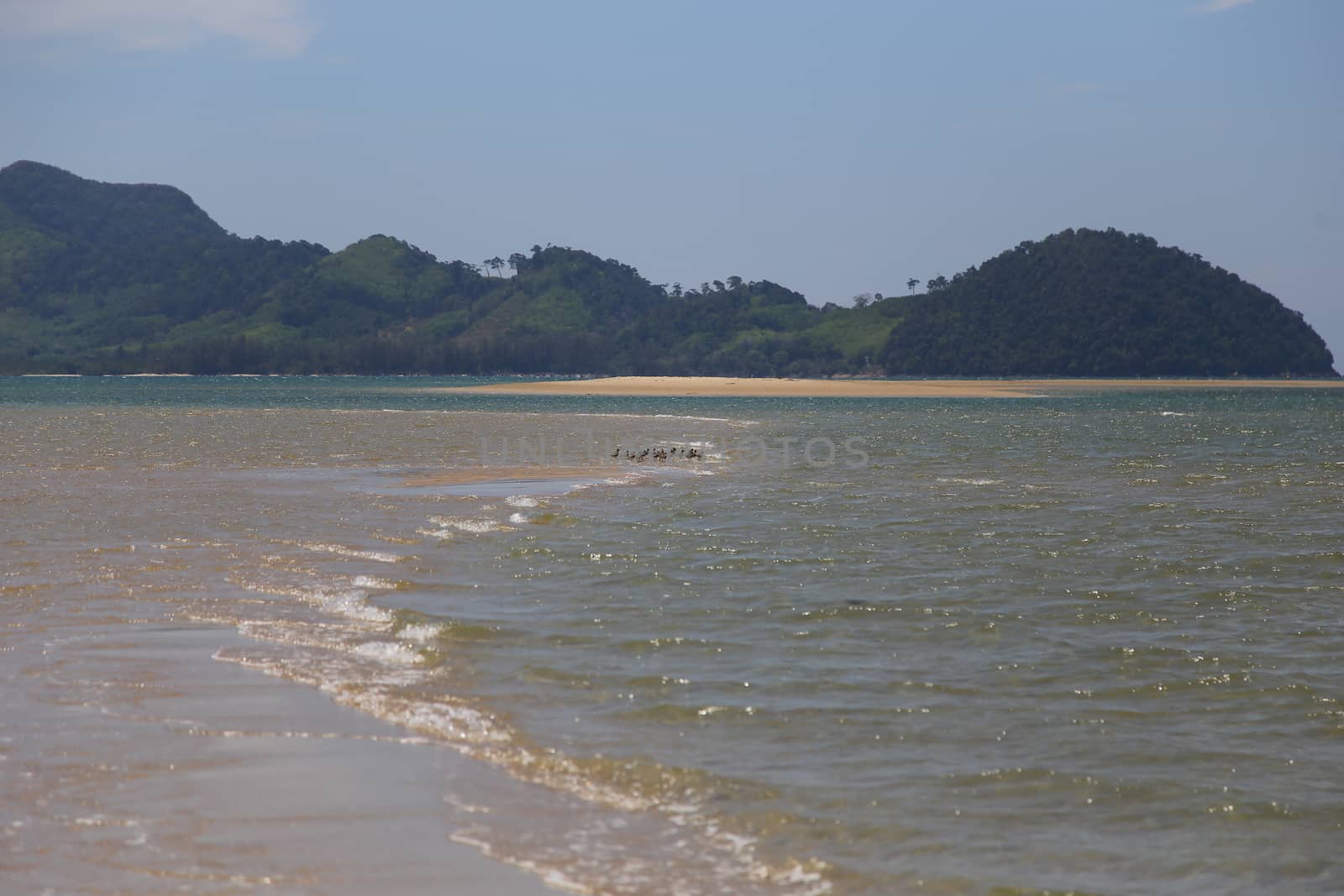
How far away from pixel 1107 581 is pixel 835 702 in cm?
764

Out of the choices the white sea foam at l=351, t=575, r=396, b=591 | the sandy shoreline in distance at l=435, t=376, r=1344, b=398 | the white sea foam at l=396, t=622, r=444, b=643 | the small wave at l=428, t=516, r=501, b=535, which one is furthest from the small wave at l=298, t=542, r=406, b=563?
the sandy shoreline in distance at l=435, t=376, r=1344, b=398

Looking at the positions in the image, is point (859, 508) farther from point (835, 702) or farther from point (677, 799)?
point (677, 799)

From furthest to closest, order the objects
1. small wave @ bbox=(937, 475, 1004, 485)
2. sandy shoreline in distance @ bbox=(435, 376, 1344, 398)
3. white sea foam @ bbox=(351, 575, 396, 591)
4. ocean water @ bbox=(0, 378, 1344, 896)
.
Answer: sandy shoreline in distance @ bbox=(435, 376, 1344, 398) < small wave @ bbox=(937, 475, 1004, 485) < white sea foam @ bbox=(351, 575, 396, 591) < ocean water @ bbox=(0, 378, 1344, 896)

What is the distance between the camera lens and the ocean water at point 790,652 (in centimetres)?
745

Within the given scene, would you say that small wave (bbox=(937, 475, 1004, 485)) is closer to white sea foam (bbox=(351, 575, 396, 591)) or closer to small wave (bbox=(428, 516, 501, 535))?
small wave (bbox=(428, 516, 501, 535))

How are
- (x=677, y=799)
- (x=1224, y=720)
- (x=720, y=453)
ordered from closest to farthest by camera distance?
1. (x=677, y=799)
2. (x=1224, y=720)
3. (x=720, y=453)

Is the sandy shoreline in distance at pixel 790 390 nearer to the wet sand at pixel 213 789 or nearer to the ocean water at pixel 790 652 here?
the ocean water at pixel 790 652

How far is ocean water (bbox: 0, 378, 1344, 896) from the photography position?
745cm

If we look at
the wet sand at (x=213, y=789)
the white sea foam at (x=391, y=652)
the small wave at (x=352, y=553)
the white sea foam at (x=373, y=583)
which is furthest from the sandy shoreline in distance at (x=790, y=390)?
the wet sand at (x=213, y=789)

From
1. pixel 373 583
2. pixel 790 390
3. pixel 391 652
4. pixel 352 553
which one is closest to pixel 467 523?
pixel 352 553

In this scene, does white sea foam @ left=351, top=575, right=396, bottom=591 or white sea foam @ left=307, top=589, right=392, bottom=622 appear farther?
white sea foam @ left=351, top=575, right=396, bottom=591

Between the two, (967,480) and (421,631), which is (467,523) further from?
(967,480)

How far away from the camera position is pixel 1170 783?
8539 millimetres

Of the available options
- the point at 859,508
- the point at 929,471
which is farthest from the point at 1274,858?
the point at 929,471
